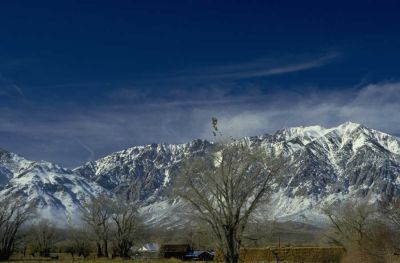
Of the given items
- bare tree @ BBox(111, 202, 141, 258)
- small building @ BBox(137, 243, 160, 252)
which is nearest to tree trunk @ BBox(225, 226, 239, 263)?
bare tree @ BBox(111, 202, 141, 258)

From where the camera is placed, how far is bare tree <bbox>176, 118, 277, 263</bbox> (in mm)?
46822

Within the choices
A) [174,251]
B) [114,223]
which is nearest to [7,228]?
[114,223]

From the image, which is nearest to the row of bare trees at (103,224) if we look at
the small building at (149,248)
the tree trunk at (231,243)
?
the small building at (149,248)

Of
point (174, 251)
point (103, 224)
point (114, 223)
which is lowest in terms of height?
point (174, 251)

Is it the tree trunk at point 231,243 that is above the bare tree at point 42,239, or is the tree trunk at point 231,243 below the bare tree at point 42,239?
below

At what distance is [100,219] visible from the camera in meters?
88.4

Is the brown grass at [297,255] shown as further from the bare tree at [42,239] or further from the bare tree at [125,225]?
the bare tree at [42,239]

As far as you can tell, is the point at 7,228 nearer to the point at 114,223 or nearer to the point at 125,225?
the point at 125,225

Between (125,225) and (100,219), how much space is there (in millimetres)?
5617

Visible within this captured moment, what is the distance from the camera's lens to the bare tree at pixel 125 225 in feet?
277

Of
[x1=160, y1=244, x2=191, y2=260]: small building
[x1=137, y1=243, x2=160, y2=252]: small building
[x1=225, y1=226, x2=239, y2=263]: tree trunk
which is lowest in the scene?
[x1=225, y1=226, x2=239, y2=263]: tree trunk

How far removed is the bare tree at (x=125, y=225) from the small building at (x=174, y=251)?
1716 cm

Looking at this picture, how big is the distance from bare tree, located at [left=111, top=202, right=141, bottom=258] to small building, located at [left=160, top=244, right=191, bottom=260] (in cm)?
1716

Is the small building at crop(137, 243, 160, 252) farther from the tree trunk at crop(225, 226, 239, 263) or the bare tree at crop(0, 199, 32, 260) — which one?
the tree trunk at crop(225, 226, 239, 263)
